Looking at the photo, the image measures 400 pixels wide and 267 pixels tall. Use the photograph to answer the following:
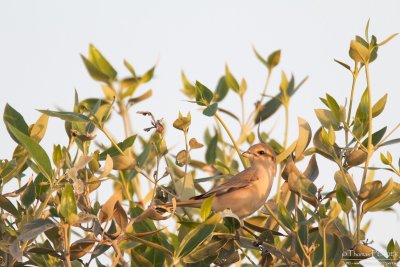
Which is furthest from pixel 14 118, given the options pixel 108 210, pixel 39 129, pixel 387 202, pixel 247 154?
pixel 247 154

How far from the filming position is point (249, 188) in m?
7.38

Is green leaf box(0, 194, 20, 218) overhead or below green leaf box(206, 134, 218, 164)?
overhead

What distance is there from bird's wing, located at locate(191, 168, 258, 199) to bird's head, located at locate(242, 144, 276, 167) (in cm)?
13

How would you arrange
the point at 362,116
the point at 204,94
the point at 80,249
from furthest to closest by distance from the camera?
the point at 362,116
the point at 204,94
the point at 80,249

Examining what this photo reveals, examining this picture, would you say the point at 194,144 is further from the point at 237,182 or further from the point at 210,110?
the point at 237,182

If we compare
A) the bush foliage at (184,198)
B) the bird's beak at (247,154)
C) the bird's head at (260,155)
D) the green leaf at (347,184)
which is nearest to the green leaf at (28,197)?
the bush foliage at (184,198)

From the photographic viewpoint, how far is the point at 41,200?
4863mm

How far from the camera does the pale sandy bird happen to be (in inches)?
277

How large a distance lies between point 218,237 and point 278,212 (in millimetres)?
422

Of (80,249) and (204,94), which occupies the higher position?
(204,94)

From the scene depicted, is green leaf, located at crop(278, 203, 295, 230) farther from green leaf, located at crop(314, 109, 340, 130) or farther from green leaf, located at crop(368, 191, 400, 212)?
green leaf, located at crop(314, 109, 340, 130)

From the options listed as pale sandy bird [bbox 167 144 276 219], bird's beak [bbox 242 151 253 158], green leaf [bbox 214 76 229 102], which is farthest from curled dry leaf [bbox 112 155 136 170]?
green leaf [bbox 214 76 229 102]

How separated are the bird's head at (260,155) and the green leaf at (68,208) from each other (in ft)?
11.4

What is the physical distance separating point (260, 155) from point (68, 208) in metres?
3.98
